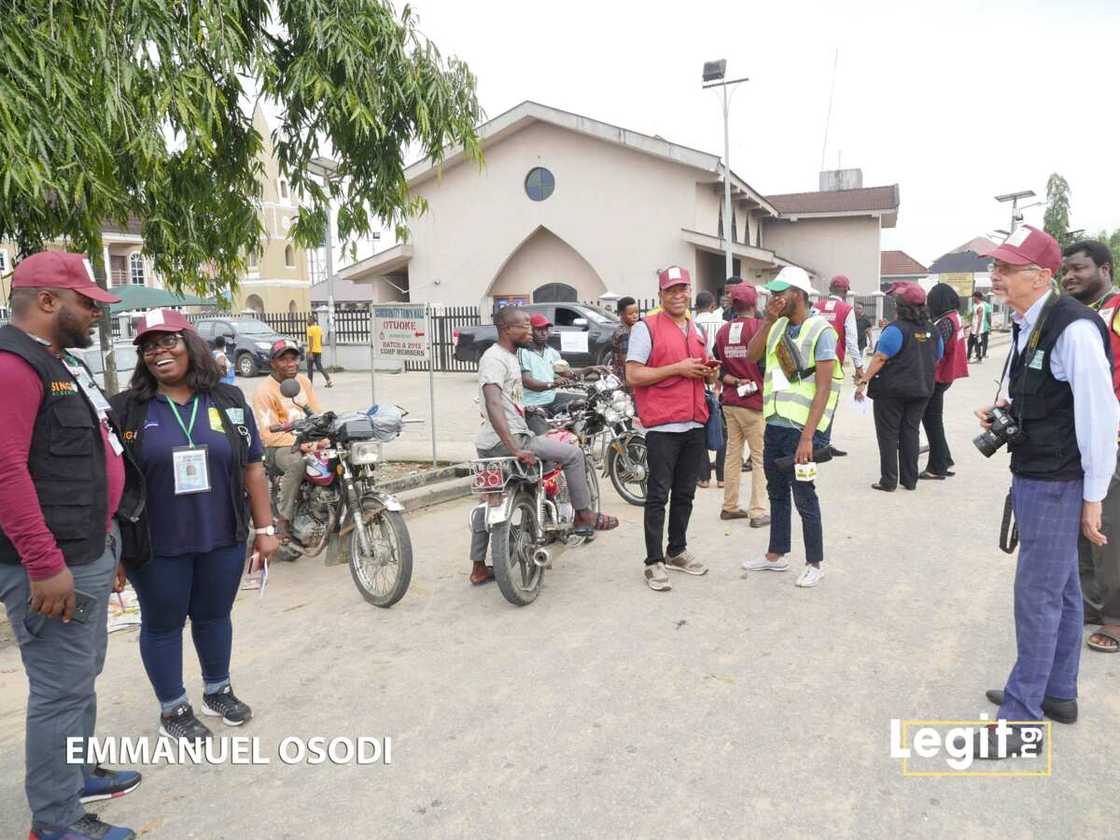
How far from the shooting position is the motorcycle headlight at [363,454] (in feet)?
16.6

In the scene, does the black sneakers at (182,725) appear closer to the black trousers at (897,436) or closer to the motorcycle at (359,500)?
the motorcycle at (359,500)

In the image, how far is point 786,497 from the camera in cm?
530

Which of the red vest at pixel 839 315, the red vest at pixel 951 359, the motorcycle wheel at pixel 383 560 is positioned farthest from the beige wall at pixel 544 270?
the motorcycle wheel at pixel 383 560

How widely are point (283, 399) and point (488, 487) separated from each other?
1842 mm

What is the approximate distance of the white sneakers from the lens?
16.7 feet

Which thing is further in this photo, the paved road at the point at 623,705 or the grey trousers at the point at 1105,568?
the grey trousers at the point at 1105,568

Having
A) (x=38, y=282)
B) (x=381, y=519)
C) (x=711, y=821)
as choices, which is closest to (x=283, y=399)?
(x=381, y=519)

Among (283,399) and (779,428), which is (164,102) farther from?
(779,428)

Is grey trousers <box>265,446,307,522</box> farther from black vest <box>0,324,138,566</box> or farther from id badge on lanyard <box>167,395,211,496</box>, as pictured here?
black vest <box>0,324,138,566</box>

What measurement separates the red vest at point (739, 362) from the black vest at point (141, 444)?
443 centimetres

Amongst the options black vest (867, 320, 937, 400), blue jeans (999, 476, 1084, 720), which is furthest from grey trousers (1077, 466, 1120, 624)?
black vest (867, 320, 937, 400)

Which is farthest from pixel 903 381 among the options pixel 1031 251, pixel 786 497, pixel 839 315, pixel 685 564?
pixel 1031 251

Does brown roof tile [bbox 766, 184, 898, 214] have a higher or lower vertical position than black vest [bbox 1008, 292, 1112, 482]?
higher

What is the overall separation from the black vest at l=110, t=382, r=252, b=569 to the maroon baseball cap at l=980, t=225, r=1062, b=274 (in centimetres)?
316
